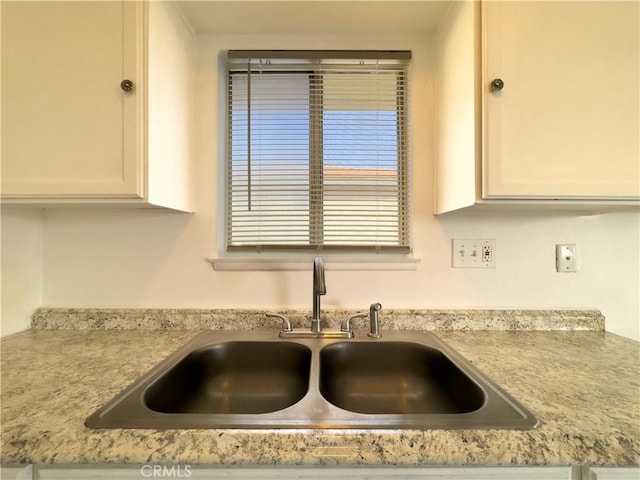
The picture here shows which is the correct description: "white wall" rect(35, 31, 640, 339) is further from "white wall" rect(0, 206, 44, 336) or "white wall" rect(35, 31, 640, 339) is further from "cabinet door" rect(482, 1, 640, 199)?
"cabinet door" rect(482, 1, 640, 199)

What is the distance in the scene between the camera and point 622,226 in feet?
3.83

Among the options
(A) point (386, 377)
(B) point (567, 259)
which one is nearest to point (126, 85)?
(A) point (386, 377)

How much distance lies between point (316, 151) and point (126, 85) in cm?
69

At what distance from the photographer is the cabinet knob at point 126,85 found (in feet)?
2.71

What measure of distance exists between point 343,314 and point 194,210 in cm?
77

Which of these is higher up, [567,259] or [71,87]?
[71,87]

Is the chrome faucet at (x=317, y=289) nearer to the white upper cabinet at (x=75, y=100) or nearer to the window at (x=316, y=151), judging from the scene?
the window at (x=316, y=151)

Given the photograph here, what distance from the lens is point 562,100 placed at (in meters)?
0.84

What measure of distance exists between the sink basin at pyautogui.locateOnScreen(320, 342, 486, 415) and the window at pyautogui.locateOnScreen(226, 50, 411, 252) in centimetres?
42

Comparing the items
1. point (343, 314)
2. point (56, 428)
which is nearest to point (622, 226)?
point (343, 314)

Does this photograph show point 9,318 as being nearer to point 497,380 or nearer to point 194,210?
point 194,210

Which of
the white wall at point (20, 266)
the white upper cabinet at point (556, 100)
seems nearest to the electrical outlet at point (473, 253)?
the white upper cabinet at point (556, 100)

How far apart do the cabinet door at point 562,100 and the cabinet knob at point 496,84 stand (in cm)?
1

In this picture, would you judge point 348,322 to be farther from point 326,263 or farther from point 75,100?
point 75,100
